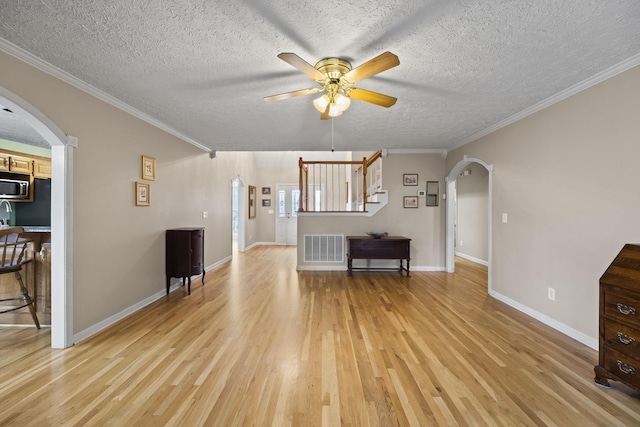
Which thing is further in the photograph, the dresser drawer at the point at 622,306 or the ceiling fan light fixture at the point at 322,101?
the ceiling fan light fixture at the point at 322,101

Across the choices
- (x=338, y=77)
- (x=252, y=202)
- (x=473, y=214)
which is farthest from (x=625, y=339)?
(x=252, y=202)

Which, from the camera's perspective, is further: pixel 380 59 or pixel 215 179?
pixel 215 179

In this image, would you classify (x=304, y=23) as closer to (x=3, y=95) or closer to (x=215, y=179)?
(x=3, y=95)

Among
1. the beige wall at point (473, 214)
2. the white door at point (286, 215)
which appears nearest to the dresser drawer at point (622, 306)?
the beige wall at point (473, 214)

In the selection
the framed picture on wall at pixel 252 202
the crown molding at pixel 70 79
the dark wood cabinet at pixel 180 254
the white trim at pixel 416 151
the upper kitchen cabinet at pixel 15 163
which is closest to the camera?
the crown molding at pixel 70 79

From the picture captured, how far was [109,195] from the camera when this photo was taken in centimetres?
292

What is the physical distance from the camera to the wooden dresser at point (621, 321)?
172cm

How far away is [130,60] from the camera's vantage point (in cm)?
220

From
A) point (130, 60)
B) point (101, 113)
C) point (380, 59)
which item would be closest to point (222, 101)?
point (130, 60)

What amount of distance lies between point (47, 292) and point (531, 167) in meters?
5.63

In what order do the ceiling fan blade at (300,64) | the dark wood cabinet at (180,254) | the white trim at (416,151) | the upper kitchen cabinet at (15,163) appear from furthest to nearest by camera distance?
the white trim at (416,151), the upper kitchen cabinet at (15,163), the dark wood cabinet at (180,254), the ceiling fan blade at (300,64)

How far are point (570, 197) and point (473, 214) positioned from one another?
13.2 feet

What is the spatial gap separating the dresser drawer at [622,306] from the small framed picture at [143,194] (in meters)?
4.64

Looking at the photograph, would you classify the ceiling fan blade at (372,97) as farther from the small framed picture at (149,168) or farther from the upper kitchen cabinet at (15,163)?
the upper kitchen cabinet at (15,163)
